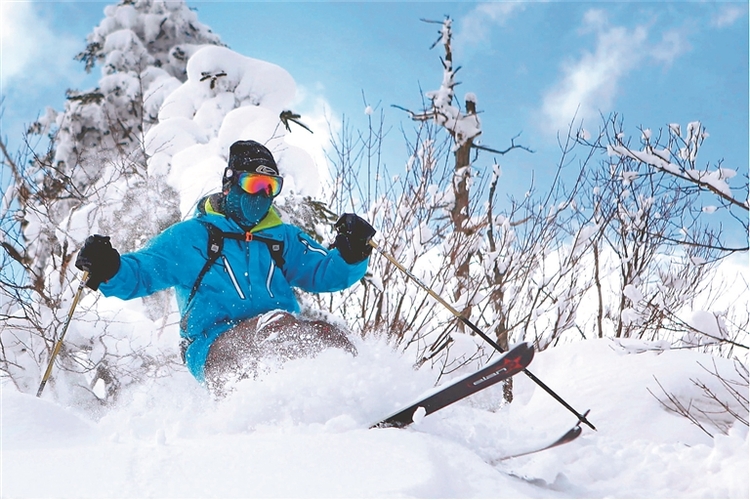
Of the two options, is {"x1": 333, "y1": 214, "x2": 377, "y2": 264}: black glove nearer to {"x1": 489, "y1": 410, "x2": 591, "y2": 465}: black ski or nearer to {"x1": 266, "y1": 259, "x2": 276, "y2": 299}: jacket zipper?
{"x1": 266, "y1": 259, "x2": 276, "y2": 299}: jacket zipper

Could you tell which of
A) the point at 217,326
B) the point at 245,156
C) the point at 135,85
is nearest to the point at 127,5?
the point at 135,85

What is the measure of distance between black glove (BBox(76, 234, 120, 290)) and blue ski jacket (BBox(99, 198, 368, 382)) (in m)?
0.06

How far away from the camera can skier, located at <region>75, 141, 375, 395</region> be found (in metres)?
3.09

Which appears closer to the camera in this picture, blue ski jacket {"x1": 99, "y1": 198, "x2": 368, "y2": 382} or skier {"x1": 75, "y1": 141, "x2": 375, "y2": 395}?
skier {"x1": 75, "y1": 141, "x2": 375, "y2": 395}

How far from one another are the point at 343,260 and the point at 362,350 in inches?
34.0

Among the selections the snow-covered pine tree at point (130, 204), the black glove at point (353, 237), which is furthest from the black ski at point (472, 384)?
the snow-covered pine tree at point (130, 204)

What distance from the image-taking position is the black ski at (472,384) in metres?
2.52

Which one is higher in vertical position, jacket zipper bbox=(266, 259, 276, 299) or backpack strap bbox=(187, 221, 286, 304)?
backpack strap bbox=(187, 221, 286, 304)

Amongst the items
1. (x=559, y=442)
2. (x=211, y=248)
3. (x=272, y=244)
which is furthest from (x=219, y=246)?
(x=559, y=442)

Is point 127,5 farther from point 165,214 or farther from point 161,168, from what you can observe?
point 165,214

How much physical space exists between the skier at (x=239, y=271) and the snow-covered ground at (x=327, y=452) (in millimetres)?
223

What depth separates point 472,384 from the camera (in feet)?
8.41

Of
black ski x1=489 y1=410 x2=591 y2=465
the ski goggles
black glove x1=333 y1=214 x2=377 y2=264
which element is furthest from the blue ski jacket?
black ski x1=489 y1=410 x2=591 y2=465

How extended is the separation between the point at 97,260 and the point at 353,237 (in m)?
1.59
